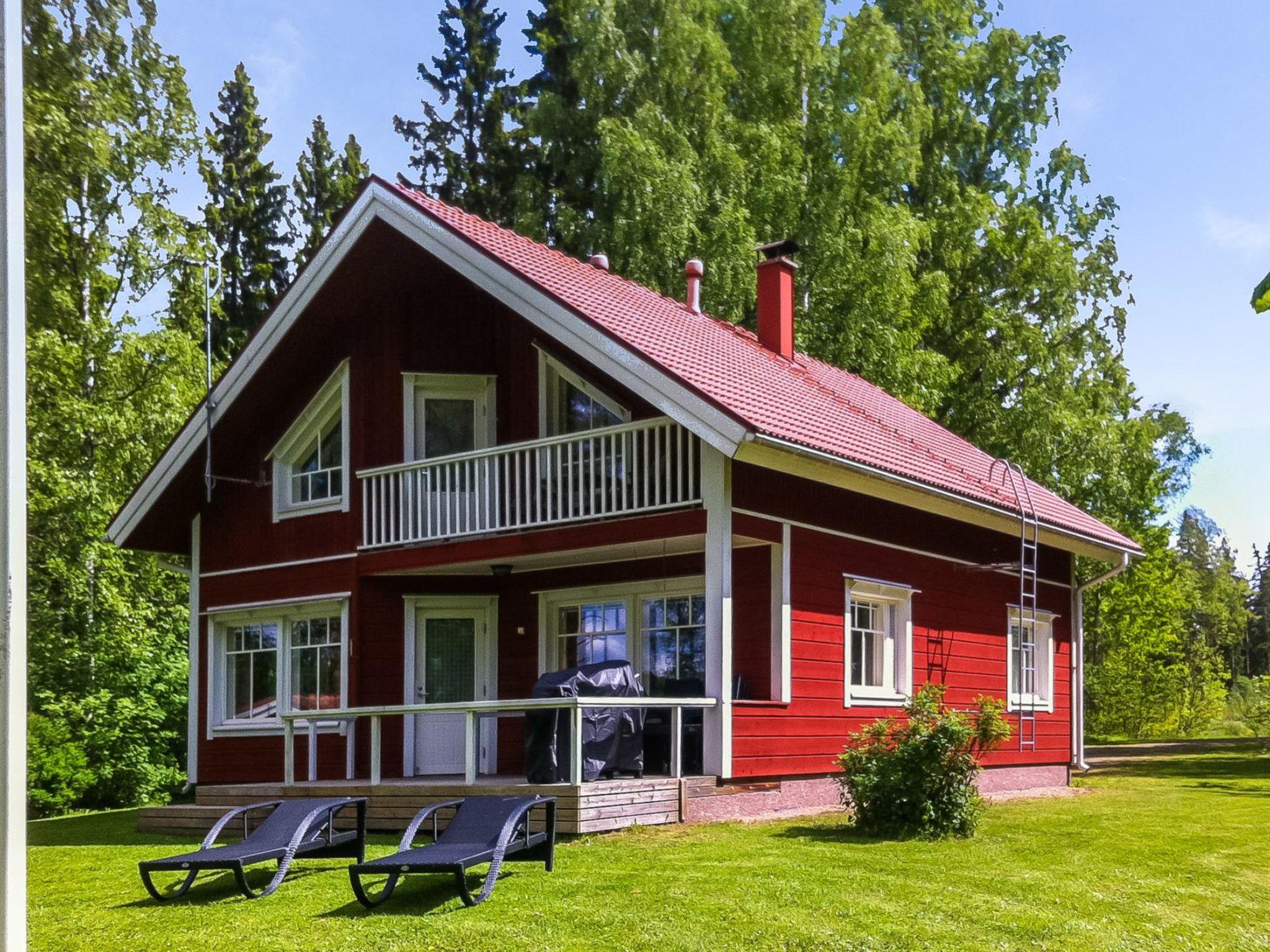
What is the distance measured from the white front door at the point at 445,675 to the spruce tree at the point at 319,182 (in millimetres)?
25588

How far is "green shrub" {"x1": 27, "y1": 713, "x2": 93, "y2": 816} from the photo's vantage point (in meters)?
21.7

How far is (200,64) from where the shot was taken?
38.5 m

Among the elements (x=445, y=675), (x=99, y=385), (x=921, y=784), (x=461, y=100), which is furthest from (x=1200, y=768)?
(x=461, y=100)

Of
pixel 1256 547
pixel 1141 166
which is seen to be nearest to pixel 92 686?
pixel 1141 166

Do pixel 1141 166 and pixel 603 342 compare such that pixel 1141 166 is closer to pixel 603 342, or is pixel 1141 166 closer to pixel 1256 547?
pixel 603 342

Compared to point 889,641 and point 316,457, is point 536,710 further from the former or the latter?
point 316,457

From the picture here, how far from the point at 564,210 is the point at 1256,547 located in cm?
7750

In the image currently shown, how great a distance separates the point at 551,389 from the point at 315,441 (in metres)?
3.63

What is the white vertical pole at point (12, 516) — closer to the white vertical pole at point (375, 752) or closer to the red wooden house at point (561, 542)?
the red wooden house at point (561, 542)

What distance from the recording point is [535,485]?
593 inches

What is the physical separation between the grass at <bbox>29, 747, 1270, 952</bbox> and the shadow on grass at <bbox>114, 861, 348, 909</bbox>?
3cm

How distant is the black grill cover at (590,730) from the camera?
39.5 ft

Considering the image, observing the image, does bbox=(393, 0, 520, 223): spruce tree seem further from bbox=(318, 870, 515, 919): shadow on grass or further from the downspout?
bbox=(318, 870, 515, 919): shadow on grass

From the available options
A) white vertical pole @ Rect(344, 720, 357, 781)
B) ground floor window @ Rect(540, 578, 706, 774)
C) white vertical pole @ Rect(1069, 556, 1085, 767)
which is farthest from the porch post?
white vertical pole @ Rect(1069, 556, 1085, 767)
